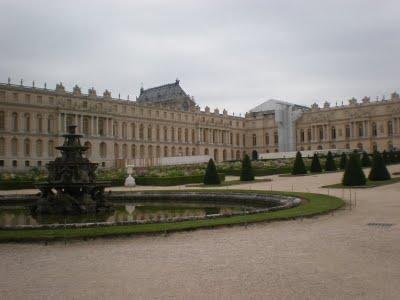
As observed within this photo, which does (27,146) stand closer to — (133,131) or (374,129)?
(133,131)

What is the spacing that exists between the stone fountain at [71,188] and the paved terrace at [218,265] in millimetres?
5992

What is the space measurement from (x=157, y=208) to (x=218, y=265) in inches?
391

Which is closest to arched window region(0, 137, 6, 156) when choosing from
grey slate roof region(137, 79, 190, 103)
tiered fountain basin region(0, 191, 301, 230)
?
grey slate roof region(137, 79, 190, 103)

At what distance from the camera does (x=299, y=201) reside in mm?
13711

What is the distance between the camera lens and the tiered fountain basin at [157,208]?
1136 centimetres

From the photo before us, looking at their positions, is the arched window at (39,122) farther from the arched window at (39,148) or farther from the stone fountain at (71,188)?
the stone fountain at (71,188)

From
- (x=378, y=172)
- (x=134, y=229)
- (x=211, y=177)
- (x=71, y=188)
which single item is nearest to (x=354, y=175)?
(x=378, y=172)

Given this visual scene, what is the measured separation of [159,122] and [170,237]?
65.2 metres

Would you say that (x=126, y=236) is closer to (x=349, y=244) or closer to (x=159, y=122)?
(x=349, y=244)

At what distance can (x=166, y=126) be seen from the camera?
7412 centimetres

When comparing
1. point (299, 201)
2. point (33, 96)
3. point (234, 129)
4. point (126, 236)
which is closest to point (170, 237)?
point (126, 236)

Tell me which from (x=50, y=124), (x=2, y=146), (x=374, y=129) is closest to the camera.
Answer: (x=2, y=146)

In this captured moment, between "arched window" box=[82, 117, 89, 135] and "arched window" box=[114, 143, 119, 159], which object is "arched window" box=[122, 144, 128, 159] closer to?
"arched window" box=[114, 143, 119, 159]

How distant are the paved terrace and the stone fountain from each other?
5.99 meters
